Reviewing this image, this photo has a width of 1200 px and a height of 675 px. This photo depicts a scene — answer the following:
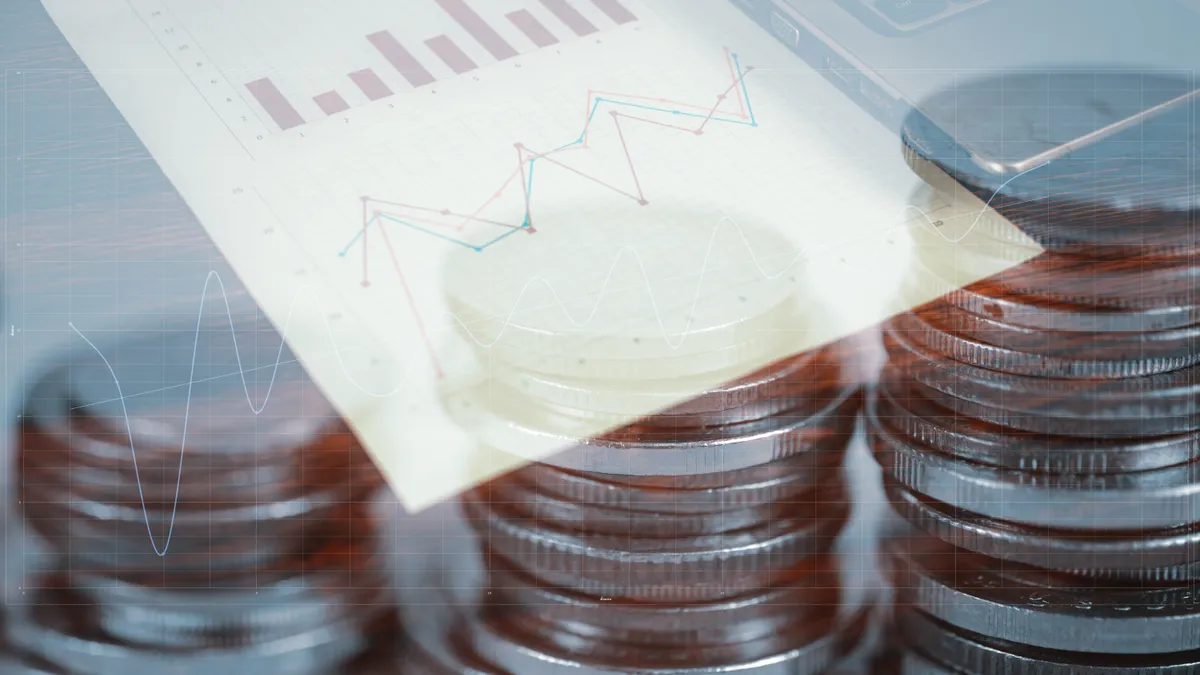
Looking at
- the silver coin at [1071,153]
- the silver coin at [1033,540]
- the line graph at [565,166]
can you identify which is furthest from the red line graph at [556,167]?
the silver coin at [1033,540]

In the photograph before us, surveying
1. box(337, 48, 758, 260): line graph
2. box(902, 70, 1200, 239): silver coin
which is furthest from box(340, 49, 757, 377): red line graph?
box(902, 70, 1200, 239): silver coin

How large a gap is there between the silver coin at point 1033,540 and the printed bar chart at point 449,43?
13.0 inches

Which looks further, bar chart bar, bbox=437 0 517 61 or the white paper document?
bar chart bar, bbox=437 0 517 61

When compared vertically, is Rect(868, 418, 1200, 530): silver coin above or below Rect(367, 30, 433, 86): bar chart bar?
below

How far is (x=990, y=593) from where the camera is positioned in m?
0.69

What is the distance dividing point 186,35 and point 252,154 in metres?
0.11

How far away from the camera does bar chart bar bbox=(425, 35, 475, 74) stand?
721 mm

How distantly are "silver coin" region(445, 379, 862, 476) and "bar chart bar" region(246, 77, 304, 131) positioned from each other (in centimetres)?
19

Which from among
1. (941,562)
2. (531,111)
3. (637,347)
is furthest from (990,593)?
(531,111)

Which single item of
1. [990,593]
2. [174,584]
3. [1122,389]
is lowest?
[174,584]

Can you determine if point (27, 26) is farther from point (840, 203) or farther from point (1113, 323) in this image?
point (1113, 323)

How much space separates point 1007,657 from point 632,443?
→ 253mm

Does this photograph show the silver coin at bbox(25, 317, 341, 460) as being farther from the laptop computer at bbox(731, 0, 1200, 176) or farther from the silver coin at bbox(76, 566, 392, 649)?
the laptop computer at bbox(731, 0, 1200, 176)

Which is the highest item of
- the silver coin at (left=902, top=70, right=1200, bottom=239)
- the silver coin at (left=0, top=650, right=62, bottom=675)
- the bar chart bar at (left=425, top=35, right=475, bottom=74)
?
the silver coin at (left=902, top=70, right=1200, bottom=239)
